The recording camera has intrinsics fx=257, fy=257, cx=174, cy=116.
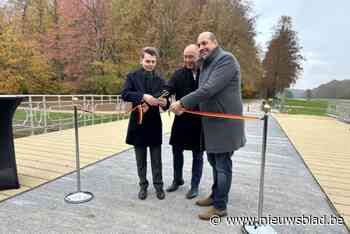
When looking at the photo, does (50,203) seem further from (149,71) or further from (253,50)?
(253,50)

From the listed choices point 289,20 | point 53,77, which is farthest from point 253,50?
point 53,77

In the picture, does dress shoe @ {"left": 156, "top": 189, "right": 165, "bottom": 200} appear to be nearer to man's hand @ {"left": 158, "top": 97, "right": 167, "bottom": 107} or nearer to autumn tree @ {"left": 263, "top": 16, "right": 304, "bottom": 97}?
man's hand @ {"left": 158, "top": 97, "right": 167, "bottom": 107}

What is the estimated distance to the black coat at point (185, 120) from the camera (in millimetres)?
2396

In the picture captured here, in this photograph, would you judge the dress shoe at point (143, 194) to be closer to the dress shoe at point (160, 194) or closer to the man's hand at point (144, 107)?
the dress shoe at point (160, 194)

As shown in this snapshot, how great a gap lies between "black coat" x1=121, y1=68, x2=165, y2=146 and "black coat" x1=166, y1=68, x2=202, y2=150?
0.15 metres

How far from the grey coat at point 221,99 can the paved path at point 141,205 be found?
0.66m

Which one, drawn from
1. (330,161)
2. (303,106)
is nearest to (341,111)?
(303,106)

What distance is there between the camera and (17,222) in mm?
1964

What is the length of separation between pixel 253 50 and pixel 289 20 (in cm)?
1268

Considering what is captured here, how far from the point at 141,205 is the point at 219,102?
1156 millimetres

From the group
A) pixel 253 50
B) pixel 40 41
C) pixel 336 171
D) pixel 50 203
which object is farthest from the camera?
pixel 253 50

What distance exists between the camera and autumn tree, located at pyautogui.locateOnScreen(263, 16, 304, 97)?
2558 centimetres

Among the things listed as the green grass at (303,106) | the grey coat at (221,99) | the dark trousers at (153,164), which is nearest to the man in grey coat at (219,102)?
the grey coat at (221,99)

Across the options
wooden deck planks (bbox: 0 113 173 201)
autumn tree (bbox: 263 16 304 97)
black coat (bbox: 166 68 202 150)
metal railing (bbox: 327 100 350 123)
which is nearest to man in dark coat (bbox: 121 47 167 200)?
black coat (bbox: 166 68 202 150)
